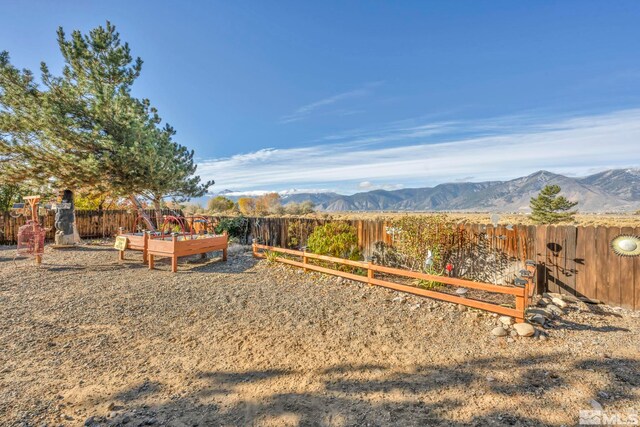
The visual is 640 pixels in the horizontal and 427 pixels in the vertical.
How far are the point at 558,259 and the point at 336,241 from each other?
16.8 feet

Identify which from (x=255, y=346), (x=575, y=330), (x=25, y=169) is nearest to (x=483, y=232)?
(x=575, y=330)

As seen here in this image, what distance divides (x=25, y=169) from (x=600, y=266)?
693 inches

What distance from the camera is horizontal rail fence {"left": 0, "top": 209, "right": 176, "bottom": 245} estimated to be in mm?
12984

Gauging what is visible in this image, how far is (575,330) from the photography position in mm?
4500

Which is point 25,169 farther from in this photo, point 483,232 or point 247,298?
point 483,232

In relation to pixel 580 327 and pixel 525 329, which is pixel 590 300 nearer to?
pixel 580 327

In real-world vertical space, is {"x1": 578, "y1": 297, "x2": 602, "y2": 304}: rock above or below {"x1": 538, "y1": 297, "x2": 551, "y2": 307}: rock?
below

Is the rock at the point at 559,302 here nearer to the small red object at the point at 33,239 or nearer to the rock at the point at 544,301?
the rock at the point at 544,301

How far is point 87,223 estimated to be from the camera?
591 inches

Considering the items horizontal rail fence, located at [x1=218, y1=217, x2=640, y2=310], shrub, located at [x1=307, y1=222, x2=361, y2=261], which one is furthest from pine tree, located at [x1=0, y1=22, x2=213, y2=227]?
horizontal rail fence, located at [x1=218, y1=217, x2=640, y2=310]

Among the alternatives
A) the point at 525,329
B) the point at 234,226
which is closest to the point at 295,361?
the point at 525,329

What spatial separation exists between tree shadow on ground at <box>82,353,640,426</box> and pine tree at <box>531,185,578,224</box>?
38.0 meters

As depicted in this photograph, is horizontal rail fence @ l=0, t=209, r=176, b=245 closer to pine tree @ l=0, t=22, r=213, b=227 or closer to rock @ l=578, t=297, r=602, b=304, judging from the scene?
pine tree @ l=0, t=22, r=213, b=227

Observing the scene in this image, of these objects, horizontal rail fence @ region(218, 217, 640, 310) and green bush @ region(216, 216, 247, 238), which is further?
A: green bush @ region(216, 216, 247, 238)
